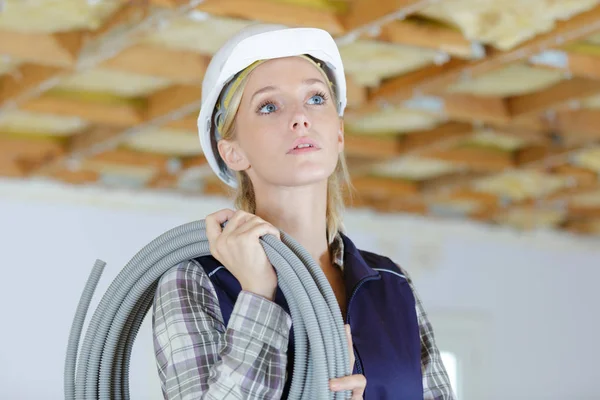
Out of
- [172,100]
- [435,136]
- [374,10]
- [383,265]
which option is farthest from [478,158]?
[383,265]

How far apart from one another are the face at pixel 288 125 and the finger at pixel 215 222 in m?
0.14

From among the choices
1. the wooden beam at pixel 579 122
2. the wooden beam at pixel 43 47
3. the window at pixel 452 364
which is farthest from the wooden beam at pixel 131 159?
the window at pixel 452 364

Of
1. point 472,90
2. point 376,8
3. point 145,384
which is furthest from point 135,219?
point 376,8

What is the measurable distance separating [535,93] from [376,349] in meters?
3.50

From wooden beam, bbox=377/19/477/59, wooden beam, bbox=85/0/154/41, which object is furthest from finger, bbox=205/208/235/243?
wooden beam, bbox=377/19/477/59

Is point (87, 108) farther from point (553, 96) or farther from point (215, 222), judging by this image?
point (215, 222)

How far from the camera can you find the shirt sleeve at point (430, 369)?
159 cm

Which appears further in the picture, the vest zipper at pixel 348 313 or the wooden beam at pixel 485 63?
the wooden beam at pixel 485 63

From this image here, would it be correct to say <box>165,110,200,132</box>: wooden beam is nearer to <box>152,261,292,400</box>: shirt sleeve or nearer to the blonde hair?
the blonde hair

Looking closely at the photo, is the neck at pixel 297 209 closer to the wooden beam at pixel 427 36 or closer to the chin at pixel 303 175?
the chin at pixel 303 175

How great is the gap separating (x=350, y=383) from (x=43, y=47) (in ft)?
9.51

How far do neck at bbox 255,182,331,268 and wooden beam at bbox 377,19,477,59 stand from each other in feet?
7.08

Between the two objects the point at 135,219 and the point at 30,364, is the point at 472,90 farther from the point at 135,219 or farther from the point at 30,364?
the point at 30,364

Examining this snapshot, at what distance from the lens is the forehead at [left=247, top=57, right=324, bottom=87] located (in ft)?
5.11
